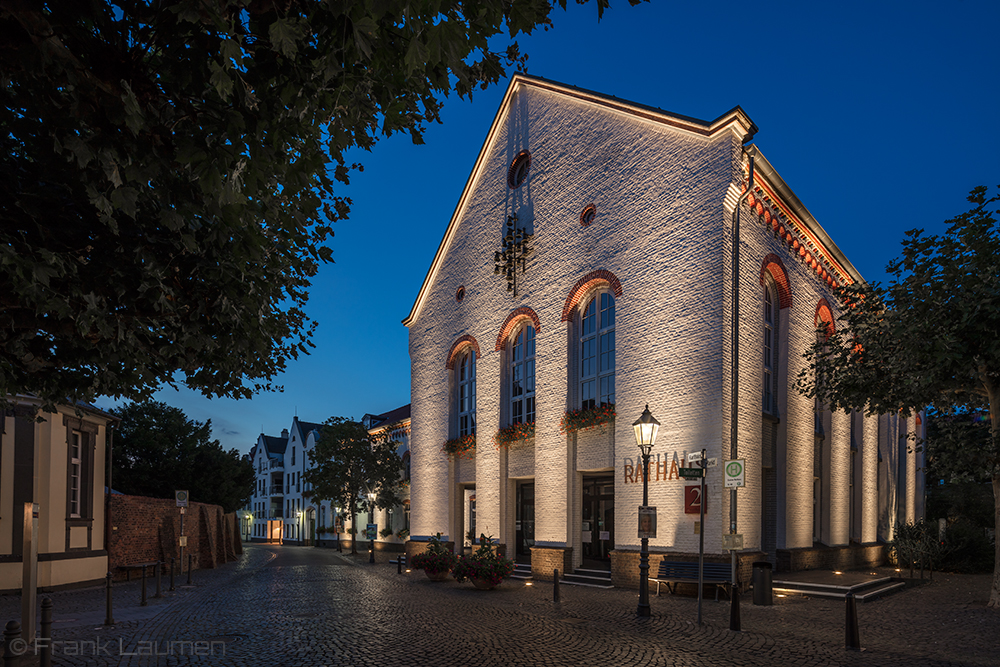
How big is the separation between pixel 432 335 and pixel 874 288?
15714 mm

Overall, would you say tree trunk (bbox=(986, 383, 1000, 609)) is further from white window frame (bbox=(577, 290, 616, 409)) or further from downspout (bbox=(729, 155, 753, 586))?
white window frame (bbox=(577, 290, 616, 409))

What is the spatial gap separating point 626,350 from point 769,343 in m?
3.96

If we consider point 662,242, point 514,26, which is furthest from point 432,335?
point 514,26

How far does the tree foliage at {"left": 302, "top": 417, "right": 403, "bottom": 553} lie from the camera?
36.3 meters

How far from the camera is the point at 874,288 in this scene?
627 inches

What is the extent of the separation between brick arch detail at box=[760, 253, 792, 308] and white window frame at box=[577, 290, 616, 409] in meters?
4.11

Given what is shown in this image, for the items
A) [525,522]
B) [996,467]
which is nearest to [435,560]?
[525,522]

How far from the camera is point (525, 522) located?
21.9 metres

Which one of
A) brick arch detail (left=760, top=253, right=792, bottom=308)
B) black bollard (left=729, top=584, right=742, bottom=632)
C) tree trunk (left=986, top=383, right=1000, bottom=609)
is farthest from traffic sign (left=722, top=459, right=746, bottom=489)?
brick arch detail (left=760, top=253, right=792, bottom=308)

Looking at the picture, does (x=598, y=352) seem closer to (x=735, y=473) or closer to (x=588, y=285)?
(x=588, y=285)

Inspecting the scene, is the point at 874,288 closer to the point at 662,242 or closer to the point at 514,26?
the point at 662,242

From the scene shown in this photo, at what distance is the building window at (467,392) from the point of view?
2477cm

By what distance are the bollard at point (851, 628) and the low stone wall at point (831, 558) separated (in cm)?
803

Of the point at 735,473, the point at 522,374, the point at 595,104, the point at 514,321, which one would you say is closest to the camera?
the point at 735,473
